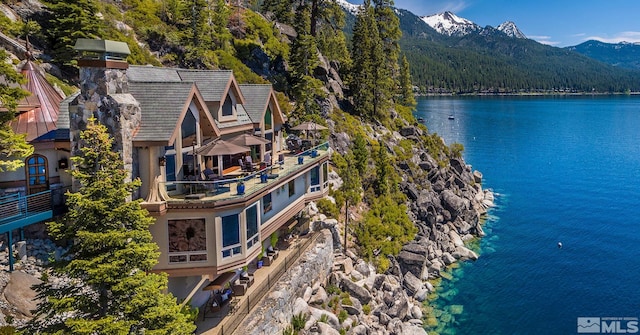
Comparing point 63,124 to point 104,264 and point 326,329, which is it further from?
point 326,329

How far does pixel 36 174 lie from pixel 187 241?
7.86 metres

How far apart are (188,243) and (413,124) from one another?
59.2 m

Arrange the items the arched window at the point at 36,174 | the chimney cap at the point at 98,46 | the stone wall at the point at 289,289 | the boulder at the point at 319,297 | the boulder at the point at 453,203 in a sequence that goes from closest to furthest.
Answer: the chimney cap at the point at 98,46
the arched window at the point at 36,174
the stone wall at the point at 289,289
the boulder at the point at 319,297
the boulder at the point at 453,203

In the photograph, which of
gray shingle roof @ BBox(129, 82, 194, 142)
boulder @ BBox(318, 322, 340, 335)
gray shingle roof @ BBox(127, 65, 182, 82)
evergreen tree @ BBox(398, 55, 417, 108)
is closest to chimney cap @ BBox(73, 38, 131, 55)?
gray shingle roof @ BBox(129, 82, 194, 142)

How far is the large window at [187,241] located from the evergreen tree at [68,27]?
65.2 ft

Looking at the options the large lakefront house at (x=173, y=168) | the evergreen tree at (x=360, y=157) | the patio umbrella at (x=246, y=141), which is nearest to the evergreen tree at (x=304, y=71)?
the evergreen tree at (x=360, y=157)

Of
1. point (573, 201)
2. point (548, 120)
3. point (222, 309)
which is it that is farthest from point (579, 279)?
point (548, 120)

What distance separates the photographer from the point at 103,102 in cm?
1844

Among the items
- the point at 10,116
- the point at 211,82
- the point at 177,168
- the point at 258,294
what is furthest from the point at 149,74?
the point at 258,294

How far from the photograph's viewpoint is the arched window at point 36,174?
19.8 m

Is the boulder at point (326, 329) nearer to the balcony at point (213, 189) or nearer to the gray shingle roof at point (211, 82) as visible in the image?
the balcony at point (213, 189)

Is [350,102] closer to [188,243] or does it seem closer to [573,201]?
[573,201]

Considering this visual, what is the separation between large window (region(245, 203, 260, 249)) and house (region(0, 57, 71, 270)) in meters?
8.79

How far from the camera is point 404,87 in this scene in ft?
280
